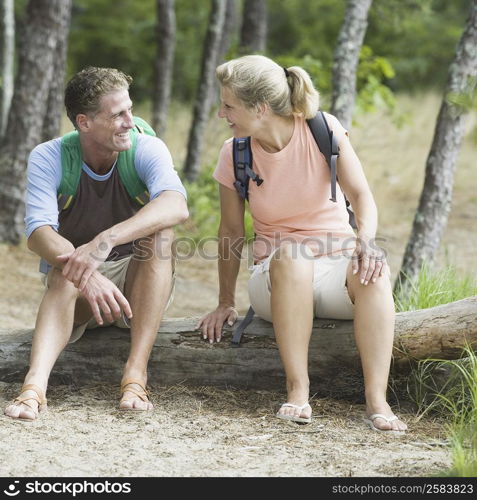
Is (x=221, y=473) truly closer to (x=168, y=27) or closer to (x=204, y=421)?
(x=204, y=421)

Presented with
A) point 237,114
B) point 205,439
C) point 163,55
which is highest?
point 163,55

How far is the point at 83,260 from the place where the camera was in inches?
148

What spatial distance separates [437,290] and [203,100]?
18.1ft

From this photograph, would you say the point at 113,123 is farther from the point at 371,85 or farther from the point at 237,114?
the point at 371,85

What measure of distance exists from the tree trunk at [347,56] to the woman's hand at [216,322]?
285cm

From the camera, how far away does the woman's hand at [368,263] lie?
3.63m

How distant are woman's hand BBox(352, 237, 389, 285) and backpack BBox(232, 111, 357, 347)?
0.37 m

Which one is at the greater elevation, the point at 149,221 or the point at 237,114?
the point at 237,114

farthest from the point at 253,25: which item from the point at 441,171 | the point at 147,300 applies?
the point at 147,300

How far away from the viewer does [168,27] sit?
10711 mm

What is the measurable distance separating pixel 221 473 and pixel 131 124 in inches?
65.8

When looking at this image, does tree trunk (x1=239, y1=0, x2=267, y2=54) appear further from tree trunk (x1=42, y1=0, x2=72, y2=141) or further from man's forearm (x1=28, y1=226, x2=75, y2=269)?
man's forearm (x1=28, y1=226, x2=75, y2=269)

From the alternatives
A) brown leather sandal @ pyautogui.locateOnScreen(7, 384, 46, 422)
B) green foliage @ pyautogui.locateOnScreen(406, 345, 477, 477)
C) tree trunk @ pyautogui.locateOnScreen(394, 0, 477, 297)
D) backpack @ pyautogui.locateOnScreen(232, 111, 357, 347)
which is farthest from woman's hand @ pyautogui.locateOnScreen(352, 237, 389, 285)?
tree trunk @ pyautogui.locateOnScreen(394, 0, 477, 297)

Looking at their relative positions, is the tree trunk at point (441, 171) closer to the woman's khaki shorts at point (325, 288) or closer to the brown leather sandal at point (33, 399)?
the woman's khaki shorts at point (325, 288)
